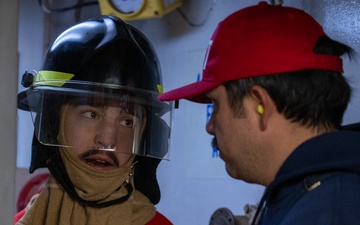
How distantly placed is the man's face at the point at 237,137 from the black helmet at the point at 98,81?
574mm

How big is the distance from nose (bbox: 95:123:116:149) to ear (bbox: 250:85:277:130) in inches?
25.5

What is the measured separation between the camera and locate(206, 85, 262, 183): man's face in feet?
4.26

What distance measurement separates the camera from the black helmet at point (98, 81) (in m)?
1.91

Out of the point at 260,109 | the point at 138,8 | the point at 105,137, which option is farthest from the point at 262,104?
the point at 138,8

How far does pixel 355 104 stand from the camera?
206 centimetres

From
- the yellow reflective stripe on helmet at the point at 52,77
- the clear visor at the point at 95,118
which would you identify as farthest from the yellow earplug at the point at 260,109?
the yellow reflective stripe on helmet at the point at 52,77

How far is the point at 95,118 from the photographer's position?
190 cm

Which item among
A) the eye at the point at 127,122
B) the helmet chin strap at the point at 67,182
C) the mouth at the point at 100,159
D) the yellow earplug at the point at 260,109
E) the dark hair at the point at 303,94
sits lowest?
the helmet chin strap at the point at 67,182

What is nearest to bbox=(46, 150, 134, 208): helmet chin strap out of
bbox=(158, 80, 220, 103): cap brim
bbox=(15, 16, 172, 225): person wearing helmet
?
bbox=(15, 16, 172, 225): person wearing helmet

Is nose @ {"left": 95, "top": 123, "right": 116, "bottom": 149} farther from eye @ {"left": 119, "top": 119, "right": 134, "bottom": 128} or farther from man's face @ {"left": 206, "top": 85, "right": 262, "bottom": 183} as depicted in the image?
man's face @ {"left": 206, "top": 85, "right": 262, "bottom": 183}

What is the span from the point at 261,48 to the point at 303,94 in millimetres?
114

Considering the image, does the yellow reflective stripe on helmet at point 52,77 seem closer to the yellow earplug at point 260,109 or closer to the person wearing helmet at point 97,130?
the person wearing helmet at point 97,130

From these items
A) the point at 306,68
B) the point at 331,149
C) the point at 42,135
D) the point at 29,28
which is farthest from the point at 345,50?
the point at 29,28

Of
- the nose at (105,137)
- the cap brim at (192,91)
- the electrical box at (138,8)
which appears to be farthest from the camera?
Answer: the electrical box at (138,8)
